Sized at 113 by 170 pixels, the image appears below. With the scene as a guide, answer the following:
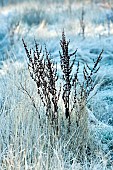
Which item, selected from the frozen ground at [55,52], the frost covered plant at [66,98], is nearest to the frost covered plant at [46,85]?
the frost covered plant at [66,98]

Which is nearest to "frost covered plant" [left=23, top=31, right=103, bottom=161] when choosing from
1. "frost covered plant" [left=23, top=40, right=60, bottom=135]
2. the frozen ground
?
"frost covered plant" [left=23, top=40, right=60, bottom=135]

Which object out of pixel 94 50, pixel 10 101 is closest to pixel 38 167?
pixel 10 101

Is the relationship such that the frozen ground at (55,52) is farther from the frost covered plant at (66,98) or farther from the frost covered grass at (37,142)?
the frost covered plant at (66,98)

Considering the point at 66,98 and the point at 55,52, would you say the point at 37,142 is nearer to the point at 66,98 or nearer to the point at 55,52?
the point at 66,98

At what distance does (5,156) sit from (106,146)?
70 centimetres

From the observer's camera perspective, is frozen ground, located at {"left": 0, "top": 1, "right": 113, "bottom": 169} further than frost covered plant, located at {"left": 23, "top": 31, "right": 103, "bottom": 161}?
Yes

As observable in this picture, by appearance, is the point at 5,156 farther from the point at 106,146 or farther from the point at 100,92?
the point at 100,92

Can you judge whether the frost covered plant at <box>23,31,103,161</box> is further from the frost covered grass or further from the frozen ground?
the frozen ground

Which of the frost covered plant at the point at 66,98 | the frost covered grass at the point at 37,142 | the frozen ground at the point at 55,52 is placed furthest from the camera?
the frozen ground at the point at 55,52

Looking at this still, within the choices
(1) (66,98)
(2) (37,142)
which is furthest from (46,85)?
(2) (37,142)

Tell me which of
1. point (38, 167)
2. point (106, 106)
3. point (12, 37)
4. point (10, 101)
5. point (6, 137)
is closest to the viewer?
point (38, 167)

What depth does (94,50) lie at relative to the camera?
5.88 meters

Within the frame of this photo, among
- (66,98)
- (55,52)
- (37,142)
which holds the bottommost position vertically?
(37,142)

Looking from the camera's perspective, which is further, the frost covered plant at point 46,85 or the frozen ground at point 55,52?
the frozen ground at point 55,52
